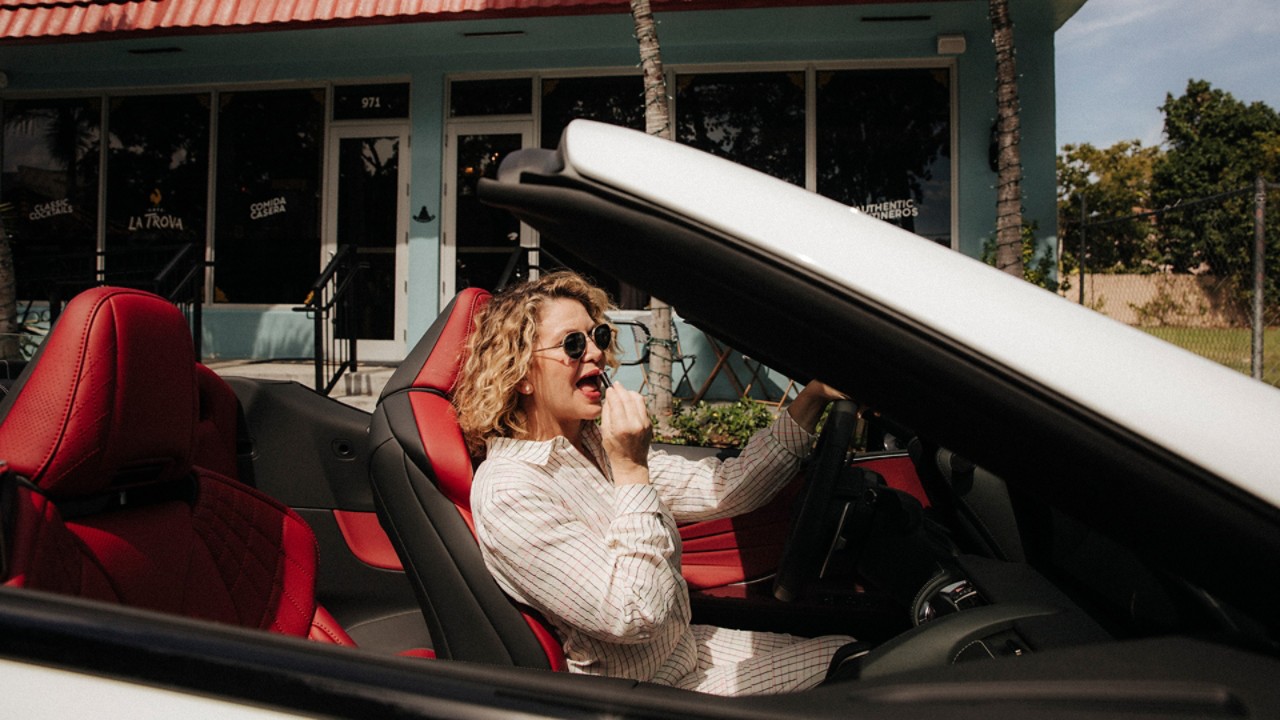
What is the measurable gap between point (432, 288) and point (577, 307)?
7.41m

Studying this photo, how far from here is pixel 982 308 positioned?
0.81 m

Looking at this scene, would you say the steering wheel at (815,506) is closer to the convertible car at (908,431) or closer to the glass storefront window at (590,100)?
the convertible car at (908,431)

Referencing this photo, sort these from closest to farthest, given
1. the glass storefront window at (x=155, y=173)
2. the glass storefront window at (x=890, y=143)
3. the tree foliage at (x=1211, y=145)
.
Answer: the glass storefront window at (x=890, y=143) → the glass storefront window at (x=155, y=173) → the tree foliage at (x=1211, y=145)

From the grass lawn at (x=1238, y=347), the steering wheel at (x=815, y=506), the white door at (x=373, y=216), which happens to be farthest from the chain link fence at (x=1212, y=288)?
the white door at (x=373, y=216)

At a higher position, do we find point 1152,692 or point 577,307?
point 577,307

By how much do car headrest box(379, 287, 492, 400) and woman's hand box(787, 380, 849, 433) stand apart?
850mm

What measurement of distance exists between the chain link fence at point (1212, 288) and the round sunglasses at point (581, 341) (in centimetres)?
581

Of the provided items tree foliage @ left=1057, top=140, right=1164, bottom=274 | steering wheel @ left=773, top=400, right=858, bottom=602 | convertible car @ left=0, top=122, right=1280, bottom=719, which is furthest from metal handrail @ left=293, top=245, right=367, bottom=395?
tree foliage @ left=1057, top=140, right=1164, bottom=274

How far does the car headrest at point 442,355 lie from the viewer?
1.95 meters

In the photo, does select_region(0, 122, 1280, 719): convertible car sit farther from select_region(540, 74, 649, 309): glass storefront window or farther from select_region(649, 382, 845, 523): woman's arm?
select_region(540, 74, 649, 309): glass storefront window

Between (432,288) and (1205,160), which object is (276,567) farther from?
(1205,160)

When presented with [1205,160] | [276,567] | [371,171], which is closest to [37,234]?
[371,171]

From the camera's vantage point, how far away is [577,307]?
1994 mm

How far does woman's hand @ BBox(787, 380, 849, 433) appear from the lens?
6.69ft
